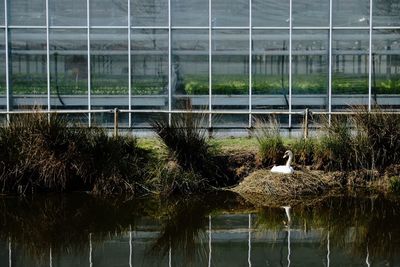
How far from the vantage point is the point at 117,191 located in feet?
38.8

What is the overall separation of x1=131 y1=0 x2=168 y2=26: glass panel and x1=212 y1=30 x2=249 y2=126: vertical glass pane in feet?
3.88

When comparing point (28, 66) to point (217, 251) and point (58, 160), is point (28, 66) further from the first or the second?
point (217, 251)

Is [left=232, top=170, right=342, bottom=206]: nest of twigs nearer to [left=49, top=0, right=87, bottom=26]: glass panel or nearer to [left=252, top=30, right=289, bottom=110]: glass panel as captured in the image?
[left=252, top=30, right=289, bottom=110]: glass panel

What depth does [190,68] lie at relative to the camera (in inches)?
653

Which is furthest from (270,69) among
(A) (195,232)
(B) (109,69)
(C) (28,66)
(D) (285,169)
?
(A) (195,232)

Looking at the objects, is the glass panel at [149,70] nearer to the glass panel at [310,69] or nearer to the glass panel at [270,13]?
the glass panel at [270,13]

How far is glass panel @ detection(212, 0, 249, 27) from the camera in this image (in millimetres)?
16578

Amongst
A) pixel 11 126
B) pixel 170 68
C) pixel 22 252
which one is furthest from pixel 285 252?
pixel 170 68

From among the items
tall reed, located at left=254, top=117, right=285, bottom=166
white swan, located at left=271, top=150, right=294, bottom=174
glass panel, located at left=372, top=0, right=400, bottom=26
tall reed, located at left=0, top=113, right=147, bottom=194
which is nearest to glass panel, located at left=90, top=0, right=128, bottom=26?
tall reed, located at left=0, top=113, right=147, bottom=194

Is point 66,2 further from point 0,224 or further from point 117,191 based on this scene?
point 0,224

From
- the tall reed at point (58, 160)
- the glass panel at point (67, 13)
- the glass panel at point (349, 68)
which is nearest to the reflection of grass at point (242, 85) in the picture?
the glass panel at point (349, 68)

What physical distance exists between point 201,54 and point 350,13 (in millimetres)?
3391

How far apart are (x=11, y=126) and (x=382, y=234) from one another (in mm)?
6196

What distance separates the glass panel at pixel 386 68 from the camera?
1652 cm
